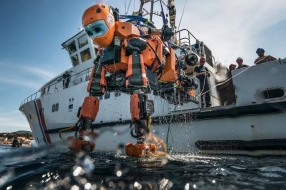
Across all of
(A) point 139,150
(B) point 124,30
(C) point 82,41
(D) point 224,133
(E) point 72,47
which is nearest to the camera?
(A) point 139,150

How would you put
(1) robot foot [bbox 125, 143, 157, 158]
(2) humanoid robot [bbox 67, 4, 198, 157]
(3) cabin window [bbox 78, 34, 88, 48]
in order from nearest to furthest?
(1) robot foot [bbox 125, 143, 157, 158] < (2) humanoid robot [bbox 67, 4, 198, 157] < (3) cabin window [bbox 78, 34, 88, 48]

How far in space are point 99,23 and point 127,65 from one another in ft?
2.76

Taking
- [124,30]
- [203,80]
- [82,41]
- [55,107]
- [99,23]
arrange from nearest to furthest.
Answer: [99,23]
[124,30]
[203,80]
[55,107]
[82,41]

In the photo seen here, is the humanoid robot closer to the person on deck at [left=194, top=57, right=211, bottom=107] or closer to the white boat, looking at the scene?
the white boat

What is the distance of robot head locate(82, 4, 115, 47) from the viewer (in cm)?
322

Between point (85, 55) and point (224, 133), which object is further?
point (85, 55)

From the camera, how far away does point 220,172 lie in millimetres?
1858

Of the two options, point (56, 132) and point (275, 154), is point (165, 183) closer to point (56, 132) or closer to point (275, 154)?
point (275, 154)

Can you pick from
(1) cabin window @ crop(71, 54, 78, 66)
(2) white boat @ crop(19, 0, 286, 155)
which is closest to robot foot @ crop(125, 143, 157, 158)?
(2) white boat @ crop(19, 0, 286, 155)

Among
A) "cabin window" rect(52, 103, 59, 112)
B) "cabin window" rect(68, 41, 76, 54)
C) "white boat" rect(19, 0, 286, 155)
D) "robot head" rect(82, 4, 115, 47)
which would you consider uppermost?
"cabin window" rect(68, 41, 76, 54)

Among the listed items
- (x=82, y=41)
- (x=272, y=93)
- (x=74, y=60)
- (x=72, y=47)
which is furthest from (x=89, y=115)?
(x=72, y=47)

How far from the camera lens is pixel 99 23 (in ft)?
10.5

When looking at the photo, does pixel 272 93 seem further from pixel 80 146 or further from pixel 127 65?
pixel 80 146

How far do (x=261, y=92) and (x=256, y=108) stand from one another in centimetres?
35
